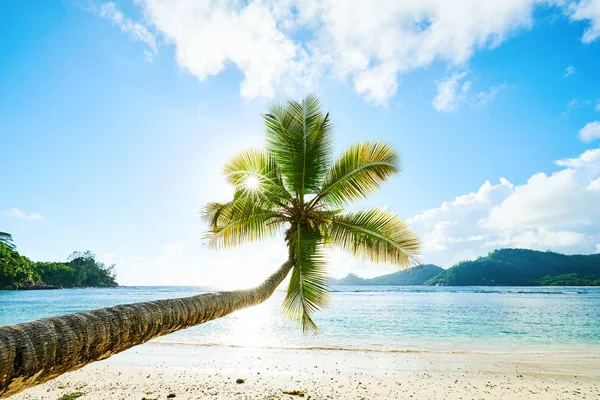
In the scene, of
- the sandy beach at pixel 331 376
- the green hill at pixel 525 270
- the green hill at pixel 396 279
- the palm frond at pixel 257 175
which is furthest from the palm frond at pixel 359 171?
the green hill at pixel 396 279

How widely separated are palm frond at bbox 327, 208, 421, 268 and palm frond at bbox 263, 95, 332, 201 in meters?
1.27

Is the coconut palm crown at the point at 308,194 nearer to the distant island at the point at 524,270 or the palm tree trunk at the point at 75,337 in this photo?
the palm tree trunk at the point at 75,337

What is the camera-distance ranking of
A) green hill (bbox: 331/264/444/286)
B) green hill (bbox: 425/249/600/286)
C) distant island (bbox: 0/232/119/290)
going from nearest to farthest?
distant island (bbox: 0/232/119/290) → green hill (bbox: 425/249/600/286) → green hill (bbox: 331/264/444/286)

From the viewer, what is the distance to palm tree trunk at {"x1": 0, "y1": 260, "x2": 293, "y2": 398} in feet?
6.35

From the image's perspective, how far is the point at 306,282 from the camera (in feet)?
25.7

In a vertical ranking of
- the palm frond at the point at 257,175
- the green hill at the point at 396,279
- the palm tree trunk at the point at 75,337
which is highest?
the palm frond at the point at 257,175

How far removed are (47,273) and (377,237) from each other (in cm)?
11839

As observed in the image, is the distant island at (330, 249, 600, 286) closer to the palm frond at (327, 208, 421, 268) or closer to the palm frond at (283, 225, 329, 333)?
the palm frond at (327, 208, 421, 268)

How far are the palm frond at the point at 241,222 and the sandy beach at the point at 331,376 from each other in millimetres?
3679

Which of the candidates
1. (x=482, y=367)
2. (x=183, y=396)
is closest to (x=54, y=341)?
(x=183, y=396)

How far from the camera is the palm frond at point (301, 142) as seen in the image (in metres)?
8.12

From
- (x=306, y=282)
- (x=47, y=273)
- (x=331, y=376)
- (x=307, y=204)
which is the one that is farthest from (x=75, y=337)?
(x=47, y=273)

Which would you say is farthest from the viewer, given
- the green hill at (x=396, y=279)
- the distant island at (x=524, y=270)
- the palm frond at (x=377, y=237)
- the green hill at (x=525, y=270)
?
the green hill at (x=396, y=279)

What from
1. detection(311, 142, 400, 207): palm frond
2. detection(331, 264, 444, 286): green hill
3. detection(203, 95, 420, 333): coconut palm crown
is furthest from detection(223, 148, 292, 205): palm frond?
detection(331, 264, 444, 286): green hill
